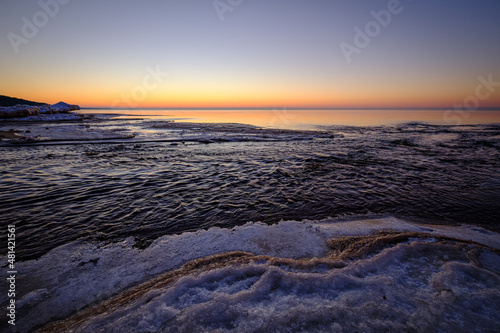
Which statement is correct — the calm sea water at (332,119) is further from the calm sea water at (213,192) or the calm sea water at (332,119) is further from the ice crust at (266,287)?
the ice crust at (266,287)

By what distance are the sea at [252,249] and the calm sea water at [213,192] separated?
0.06 metres

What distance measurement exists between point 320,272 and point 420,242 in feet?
8.09

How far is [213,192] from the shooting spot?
791cm

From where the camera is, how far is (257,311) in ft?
9.09

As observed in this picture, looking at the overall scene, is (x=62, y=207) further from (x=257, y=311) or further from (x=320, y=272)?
(x=320, y=272)

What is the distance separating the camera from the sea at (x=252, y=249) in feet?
8.98

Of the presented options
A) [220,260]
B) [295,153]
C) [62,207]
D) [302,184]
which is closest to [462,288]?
[220,260]

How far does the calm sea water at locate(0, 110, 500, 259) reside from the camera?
5734mm

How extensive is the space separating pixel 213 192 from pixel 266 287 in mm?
5065

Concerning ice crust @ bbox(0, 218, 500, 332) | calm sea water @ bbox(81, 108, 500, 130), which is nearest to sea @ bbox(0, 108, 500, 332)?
ice crust @ bbox(0, 218, 500, 332)

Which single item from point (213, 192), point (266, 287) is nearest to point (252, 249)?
point (266, 287)

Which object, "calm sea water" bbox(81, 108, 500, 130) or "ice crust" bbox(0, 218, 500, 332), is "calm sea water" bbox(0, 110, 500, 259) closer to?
"ice crust" bbox(0, 218, 500, 332)

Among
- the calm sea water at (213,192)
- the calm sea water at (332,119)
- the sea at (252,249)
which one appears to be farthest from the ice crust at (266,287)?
the calm sea water at (332,119)

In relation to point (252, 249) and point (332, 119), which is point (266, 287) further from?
point (332, 119)
